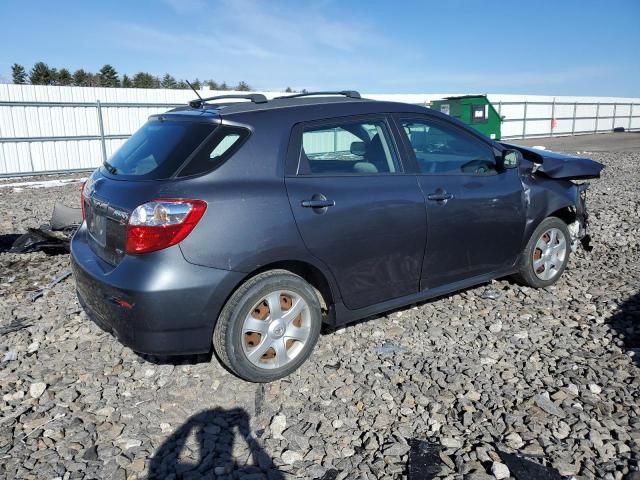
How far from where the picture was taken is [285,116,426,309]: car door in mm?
3203

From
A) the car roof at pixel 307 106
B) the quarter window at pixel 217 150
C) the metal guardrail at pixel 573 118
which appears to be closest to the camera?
the quarter window at pixel 217 150

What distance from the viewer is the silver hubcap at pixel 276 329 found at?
3137 mm

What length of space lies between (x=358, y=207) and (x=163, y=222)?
125 cm

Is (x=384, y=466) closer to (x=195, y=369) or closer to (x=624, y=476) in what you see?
(x=624, y=476)

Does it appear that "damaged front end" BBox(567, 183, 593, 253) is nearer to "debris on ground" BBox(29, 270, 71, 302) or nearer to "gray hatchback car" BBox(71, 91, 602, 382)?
"gray hatchback car" BBox(71, 91, 602, 382)

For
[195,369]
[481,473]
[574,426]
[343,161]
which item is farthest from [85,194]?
[574,426]

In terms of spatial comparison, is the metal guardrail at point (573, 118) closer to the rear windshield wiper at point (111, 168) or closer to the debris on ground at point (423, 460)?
the rear windshield wiper at point (111, 168)

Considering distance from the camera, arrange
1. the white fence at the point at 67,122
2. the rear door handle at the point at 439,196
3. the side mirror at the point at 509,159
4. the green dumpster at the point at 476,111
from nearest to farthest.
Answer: the rear door handle at the point at 439,196
the side mirror at the point at 509,159
the white fence at the point at 67,122
the green dumpster at the point at 476,111

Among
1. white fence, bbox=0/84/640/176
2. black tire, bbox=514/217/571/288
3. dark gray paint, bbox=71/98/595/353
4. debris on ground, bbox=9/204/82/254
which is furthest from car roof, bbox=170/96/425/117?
white fence, bbox=0/84/640/176

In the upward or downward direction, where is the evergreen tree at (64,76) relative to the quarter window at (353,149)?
upward

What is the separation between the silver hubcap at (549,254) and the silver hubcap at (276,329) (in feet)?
8.11

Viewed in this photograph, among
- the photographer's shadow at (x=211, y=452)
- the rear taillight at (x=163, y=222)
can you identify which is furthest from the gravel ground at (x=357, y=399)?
the rear taillight at (x=163, y=222)

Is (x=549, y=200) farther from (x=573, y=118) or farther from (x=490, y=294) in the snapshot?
(x=573, y=118)

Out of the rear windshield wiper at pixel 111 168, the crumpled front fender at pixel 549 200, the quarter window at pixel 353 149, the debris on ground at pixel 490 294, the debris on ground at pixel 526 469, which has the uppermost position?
the quarter window at pixel 353 149
